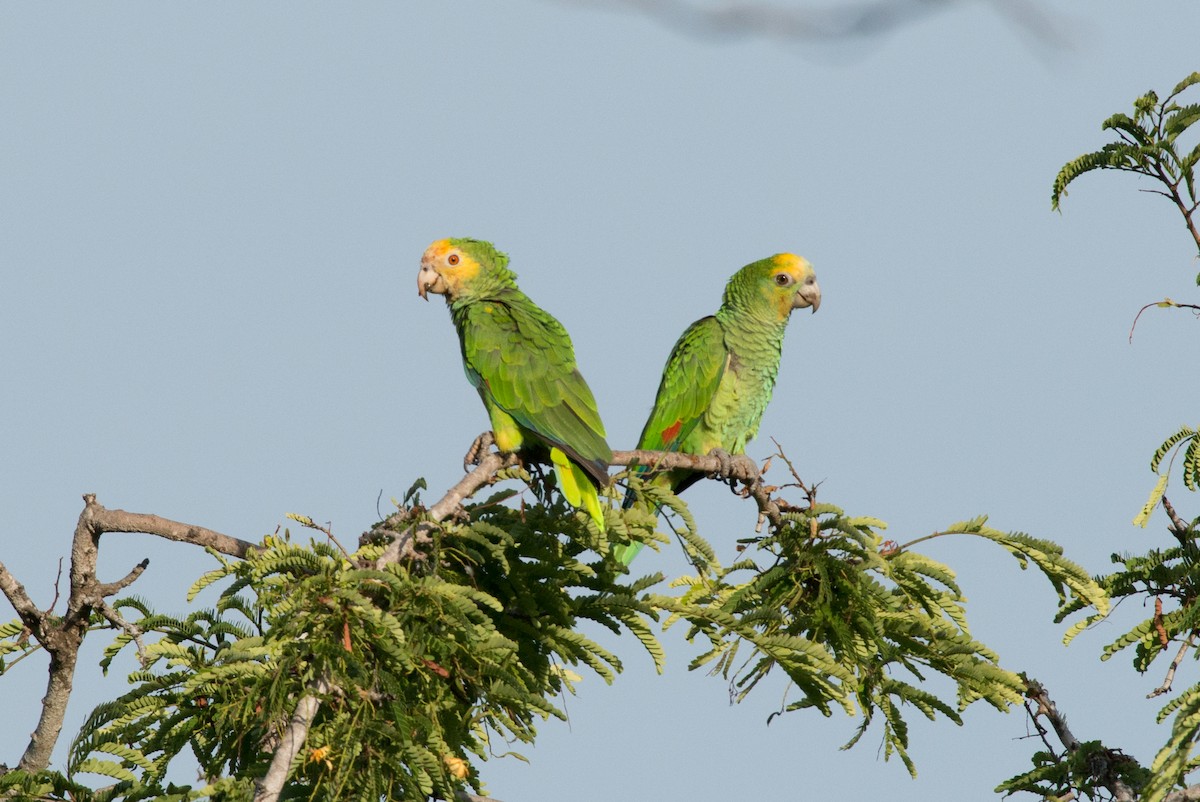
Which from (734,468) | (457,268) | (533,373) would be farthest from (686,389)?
(734,468)

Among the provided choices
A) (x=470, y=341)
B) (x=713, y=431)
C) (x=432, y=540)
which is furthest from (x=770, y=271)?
(x=432, y=540)

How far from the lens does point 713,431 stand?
810 cm

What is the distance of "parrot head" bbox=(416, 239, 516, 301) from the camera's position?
25.1 feet

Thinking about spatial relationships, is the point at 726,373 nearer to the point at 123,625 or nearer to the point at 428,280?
the point at 428,280

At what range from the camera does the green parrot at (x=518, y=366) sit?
5.75m

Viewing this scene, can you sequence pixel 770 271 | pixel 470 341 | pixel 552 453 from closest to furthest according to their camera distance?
pixel 552 453 < pixel 470 341 < pixel 770 271

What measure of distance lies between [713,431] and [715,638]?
3.51 m

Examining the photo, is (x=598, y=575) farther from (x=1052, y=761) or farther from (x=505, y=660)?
(x=1052, y=761)

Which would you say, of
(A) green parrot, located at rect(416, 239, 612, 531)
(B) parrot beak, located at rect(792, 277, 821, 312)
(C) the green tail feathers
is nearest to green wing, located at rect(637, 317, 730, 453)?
(B) parrot beak, located at rect(792, 277, 821, 312)

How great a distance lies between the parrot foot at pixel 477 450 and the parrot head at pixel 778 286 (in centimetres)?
300

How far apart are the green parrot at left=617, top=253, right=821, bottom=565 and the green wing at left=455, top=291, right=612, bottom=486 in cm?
136

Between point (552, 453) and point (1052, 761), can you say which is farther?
point (552, 453)

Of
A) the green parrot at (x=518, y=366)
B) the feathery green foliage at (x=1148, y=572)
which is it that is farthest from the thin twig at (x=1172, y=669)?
the green parrot at (x=518, y=366)

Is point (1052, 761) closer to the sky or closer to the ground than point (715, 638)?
closer to the ground
